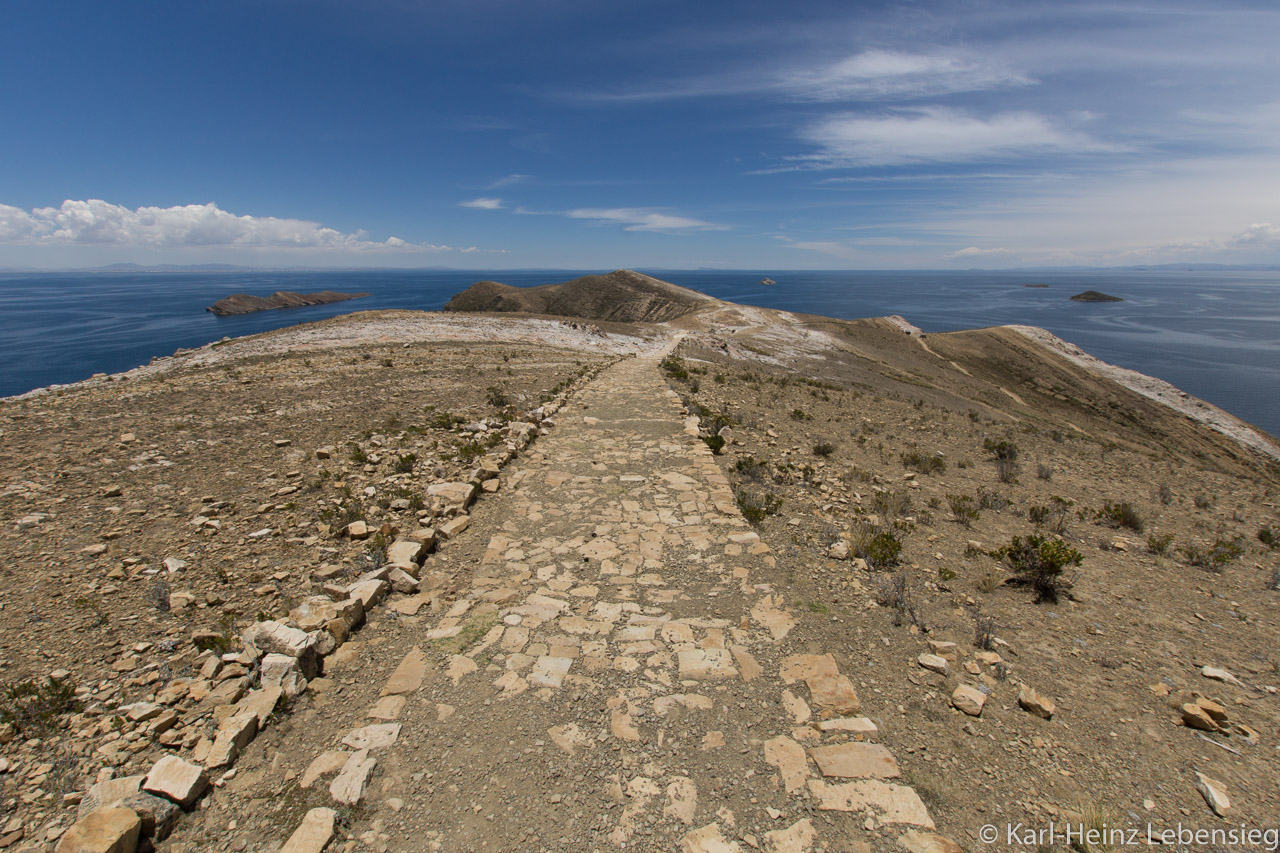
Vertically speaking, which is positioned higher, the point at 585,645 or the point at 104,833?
the point at 104,833

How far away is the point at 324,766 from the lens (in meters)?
3.84

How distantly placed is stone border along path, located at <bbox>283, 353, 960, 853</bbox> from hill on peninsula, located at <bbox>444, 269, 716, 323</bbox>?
61796 millimetres

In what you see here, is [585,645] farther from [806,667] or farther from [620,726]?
[806,667]

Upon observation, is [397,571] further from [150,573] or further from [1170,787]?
[1170,787]

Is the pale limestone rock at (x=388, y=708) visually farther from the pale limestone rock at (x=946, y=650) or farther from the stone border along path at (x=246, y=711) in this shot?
the pale limestone rock at (x=946, y=650)

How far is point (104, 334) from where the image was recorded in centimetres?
6594

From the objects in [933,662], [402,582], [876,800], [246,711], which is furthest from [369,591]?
[933,662]

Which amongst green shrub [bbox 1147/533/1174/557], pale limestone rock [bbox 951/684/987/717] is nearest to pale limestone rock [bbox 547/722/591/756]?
pale limestone rock [bbox 951/684/987/717]

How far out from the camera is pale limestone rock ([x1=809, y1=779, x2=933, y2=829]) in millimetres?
3490

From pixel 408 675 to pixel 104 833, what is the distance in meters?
2.05

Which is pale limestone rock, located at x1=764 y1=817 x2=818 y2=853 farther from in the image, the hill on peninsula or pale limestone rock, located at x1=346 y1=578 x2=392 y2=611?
the hill on peninsula

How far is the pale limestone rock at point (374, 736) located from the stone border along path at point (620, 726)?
0.05 ft

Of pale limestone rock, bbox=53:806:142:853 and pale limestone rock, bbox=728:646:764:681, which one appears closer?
pale limestone rock, bbox=53:806:142:853

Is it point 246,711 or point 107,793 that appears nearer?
point 107,793
